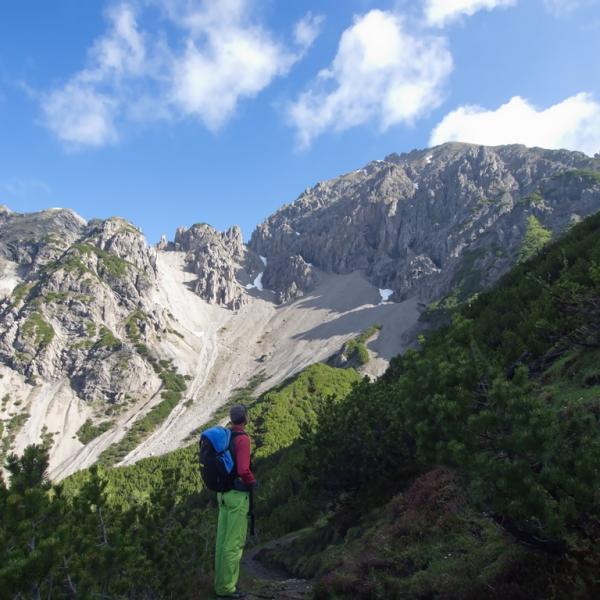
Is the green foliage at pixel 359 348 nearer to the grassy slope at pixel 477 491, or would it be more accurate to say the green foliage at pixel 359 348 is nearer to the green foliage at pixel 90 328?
the green foliage at pixel 90 328

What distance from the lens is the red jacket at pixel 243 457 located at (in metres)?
9.41

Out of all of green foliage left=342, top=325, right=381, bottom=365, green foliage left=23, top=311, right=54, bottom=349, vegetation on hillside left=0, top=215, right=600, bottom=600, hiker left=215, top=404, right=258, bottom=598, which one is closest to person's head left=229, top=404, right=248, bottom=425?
hiker left=215, top=404, right=258, bottom=598

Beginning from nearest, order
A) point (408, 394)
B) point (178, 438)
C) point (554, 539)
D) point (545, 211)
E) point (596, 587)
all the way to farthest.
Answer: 1. point (596, 587)
2. point (554, 539)
3. point (408, 394)
4. point (178, 438)
5. point (545, 211)

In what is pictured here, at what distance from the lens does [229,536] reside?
9359mm

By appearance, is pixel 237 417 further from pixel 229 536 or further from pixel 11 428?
pixel 11 428

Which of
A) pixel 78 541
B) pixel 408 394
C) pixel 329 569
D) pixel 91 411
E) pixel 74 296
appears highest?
pixel 74 296

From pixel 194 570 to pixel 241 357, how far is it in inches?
7396

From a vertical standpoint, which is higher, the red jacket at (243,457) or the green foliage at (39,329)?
the green foliage at (39,329)

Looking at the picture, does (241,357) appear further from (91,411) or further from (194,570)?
(194,570)

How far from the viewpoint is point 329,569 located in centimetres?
1466

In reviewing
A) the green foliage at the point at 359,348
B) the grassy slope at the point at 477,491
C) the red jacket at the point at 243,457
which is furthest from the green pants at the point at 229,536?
the green foliage at the point at 359,348

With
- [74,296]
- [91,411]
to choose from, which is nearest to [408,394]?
[91,411]

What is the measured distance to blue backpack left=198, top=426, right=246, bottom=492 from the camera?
9.41m

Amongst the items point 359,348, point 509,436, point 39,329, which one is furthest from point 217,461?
point 39,329
